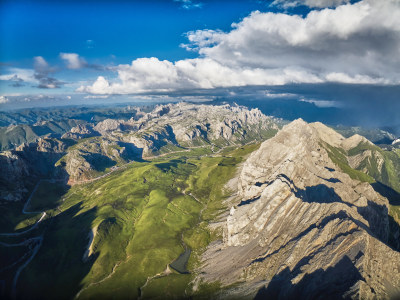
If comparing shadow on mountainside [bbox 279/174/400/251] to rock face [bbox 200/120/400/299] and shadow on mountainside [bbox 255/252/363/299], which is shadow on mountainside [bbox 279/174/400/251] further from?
shadow on mountainside [bbox 255/252/363/299]

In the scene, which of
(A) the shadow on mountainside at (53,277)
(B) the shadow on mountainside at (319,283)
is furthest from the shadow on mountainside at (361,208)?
(A) the shadow on mountainside at (53,277)

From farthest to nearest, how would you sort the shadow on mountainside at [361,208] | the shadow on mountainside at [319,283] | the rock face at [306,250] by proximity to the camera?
the shadow on mountainside at [361,208] < the rock face at [306,250] < the shadow on mountainside at [319,283]

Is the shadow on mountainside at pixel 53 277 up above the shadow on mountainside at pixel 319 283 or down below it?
below

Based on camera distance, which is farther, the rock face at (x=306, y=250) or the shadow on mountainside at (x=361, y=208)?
the shadow on mountainside at (x=361, y=208)

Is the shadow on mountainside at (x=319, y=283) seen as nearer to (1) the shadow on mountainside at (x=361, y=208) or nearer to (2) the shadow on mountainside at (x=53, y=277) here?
(1) the shadow on mountainside at (x=361, y=208)

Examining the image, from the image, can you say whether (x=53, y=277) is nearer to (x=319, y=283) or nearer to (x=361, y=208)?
(x=319, y=283)

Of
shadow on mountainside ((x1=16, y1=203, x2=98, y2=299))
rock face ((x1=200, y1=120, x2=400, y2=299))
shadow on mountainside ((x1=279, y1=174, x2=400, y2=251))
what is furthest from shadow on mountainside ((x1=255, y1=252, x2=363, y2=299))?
shadow on mountainside ((x1=16, y1=203, x2=98, y2=299))

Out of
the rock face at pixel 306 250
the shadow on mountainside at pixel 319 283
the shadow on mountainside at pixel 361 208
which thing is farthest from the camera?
the shadow on mountainside at pixel 361 208
